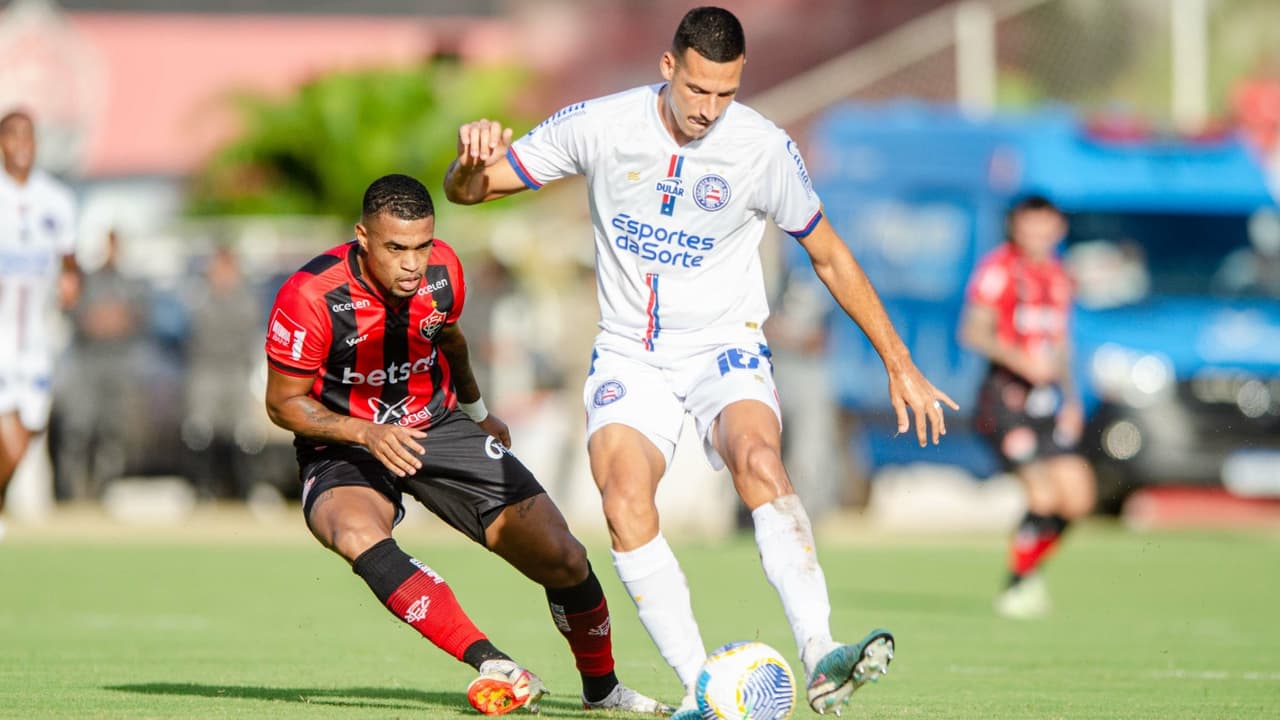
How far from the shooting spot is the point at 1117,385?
19.9 m

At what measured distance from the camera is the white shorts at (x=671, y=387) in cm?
770

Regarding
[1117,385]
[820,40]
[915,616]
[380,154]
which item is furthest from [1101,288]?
[380,154]

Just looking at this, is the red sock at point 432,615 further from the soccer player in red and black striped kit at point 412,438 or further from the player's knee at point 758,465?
the player's knee at point 758,465

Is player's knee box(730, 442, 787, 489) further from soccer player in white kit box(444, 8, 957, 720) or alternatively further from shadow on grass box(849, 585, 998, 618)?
shadow on grass box(849, 585, 998, 618)

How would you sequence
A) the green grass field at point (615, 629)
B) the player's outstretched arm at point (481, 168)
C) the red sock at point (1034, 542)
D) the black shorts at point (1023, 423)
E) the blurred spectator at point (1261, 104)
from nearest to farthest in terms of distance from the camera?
the player's outstretched arm at point (481, 168) → the green grass field at point (615, 629) → the red sock at point (1034, 542) → the black shorts at point (1023, 423) → the blurred spectator at point (1261, 104)

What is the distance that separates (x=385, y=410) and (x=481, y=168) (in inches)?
42.1

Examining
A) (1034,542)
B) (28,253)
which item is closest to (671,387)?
(1034,542)

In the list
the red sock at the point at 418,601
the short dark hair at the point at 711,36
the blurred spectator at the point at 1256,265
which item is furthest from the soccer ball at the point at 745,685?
the blurred spectator at the point at 1256,265

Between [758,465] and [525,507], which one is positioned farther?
[525,507]

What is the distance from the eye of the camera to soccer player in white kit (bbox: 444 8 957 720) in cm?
747

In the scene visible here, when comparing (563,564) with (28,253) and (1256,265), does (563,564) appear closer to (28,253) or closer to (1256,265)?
(28,253)

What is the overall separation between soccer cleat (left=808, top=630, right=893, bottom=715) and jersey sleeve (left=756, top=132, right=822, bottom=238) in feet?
5.62

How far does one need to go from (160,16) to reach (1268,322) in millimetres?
30830

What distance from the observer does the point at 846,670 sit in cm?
679
